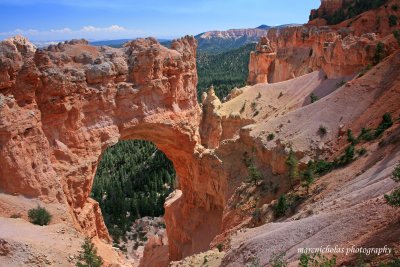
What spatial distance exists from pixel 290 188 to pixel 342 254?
11917 mm

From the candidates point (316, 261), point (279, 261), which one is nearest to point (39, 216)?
point (279, 261)

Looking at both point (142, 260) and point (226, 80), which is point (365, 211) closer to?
point (142, 260)

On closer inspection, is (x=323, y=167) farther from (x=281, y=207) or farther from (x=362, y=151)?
(x=281, y=207)

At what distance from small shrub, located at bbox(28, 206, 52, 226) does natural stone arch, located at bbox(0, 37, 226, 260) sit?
1353 millimetres

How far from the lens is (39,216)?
69.6 ft

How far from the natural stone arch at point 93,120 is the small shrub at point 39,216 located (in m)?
1.35

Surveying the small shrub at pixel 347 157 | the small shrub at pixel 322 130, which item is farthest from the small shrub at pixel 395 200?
the small shrub at pixel 322 130

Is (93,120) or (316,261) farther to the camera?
(93,120)

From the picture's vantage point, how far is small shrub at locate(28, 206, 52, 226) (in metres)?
21.1

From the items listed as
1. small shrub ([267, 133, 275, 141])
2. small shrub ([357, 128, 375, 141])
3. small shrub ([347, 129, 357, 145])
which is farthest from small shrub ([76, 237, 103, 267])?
small shrub ([357, 128, 375, 141])

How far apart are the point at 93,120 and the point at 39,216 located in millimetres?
8013

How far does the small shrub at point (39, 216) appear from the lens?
2109cm

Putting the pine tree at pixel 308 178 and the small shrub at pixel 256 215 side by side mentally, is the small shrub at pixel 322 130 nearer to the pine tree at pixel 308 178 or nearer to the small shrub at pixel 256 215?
the pine tree at pixel 308 178

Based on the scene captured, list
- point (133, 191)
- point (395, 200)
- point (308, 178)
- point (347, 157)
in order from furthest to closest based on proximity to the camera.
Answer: point (133, 191)
point (347, 157)
point (308, 178)
point (395, 200)
